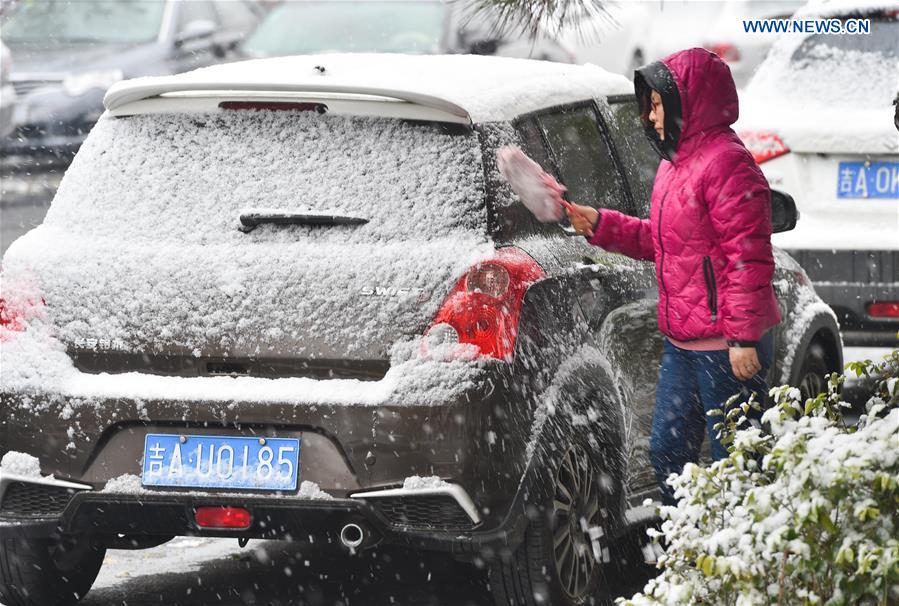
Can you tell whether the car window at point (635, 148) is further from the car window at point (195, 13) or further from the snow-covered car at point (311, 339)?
the car window at point (195, 13)

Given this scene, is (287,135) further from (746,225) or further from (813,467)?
(813,467)

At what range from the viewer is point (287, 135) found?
515 centimetres

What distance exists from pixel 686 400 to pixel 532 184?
91cm

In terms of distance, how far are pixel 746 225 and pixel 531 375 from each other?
872mm

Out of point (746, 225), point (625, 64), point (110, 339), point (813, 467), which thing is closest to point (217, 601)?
point (110, 339)

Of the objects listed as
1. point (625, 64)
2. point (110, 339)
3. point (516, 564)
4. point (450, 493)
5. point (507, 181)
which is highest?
point (507, 181)

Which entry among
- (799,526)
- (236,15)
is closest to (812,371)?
(799,526)

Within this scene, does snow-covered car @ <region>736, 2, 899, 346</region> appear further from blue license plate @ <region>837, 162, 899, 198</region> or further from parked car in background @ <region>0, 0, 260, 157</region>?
parked car in background @ <region>0, 0, 260, 157</region>

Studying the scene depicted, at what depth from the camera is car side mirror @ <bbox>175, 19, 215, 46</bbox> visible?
1818cm

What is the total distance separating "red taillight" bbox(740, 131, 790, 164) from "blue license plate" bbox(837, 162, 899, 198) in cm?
33

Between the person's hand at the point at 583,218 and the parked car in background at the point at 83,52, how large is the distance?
1156cm

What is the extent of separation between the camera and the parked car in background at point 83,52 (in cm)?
1675

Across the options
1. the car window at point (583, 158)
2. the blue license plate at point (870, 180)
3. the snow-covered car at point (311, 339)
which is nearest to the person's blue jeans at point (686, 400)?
the snow-covered car at point (311, 339)

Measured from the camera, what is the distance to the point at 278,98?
16.9 feet
